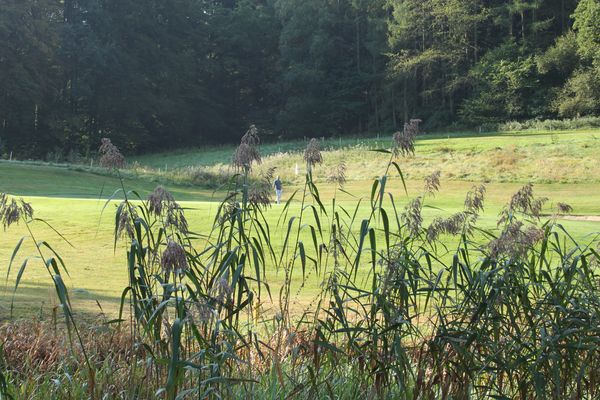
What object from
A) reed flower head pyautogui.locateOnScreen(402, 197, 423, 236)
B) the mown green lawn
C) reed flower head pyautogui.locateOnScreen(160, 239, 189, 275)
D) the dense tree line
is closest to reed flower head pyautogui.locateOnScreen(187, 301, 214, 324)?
reed flower head pyautogui.locateOnScreen(160, 239, 189, 275)

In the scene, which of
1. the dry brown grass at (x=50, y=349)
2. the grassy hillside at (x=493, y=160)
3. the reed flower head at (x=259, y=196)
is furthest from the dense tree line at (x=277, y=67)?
the reed flower head at (x=259, y=196)

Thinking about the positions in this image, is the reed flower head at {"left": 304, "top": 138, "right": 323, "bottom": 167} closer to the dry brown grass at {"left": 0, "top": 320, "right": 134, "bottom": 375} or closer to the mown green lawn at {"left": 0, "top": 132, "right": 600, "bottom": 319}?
the mown green lawn at {"left": 0, "top": 132, "right": 600, "bottom": 319}

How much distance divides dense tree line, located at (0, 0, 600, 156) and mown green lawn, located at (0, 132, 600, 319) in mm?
7584

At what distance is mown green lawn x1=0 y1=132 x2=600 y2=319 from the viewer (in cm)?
860

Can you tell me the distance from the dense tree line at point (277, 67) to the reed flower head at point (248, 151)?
46213 mm

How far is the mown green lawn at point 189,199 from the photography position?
860 centimetres

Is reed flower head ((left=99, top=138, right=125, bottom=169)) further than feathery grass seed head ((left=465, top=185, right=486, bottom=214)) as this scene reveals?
No

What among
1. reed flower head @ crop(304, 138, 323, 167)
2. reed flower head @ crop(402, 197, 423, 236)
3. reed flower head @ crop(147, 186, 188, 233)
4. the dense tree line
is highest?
the dense tree line


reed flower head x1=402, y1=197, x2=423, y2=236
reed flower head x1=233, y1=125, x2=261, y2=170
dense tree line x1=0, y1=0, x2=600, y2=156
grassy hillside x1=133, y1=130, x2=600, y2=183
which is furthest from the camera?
dense tree line x1=0, y1=0, x2=600, y2=156

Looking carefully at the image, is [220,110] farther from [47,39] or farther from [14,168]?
[14,168]

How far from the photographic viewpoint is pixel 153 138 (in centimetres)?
6162

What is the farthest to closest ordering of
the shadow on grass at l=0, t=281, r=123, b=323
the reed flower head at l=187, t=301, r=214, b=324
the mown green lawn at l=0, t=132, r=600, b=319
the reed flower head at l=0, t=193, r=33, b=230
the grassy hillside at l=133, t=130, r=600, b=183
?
the grassy hillside at l=133, t=130, r=600, b=183 → the mown green lawn at l=0, t=132, r=600, b=319 → the shadow on grass at l=0, t=281, r=123, b=323 → the reed flower head at l=0, t=193, r=33, b=230 → the reed flower head at l=187, t=301, r=214, b=324

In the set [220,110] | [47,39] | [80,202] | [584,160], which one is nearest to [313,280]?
[80,202]

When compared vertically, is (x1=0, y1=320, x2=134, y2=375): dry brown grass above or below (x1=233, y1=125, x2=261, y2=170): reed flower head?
below
